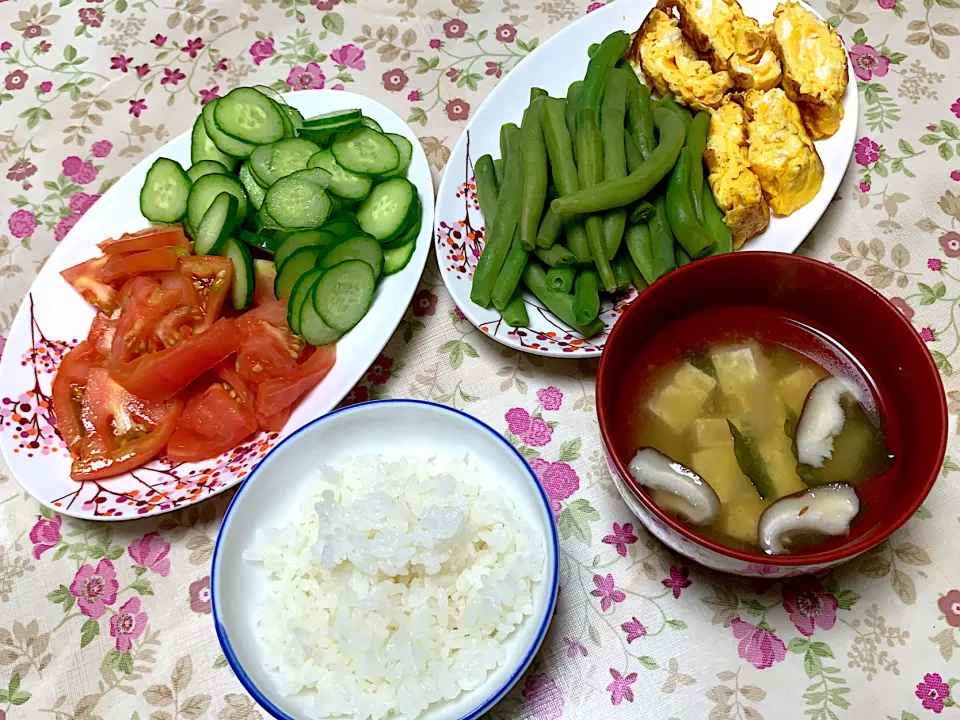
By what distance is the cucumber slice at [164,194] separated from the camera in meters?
2.03

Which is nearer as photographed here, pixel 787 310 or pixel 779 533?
pixel 779 533

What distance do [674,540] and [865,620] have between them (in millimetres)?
589

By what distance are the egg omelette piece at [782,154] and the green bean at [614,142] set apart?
33 centimetres

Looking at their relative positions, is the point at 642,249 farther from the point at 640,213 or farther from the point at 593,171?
the point at 593,171

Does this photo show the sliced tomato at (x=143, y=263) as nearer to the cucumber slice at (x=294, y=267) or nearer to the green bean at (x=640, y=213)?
the cucumber slice at (x=294, y=267)

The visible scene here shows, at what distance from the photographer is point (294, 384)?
5.83 ft

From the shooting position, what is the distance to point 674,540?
1318mm

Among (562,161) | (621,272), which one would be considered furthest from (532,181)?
(621,272)

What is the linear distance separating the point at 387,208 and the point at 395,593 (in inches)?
38.0

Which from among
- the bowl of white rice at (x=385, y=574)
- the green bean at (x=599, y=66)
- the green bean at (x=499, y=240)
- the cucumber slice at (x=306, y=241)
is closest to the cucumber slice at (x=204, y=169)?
the cucumber slice at (x=306, y=241)

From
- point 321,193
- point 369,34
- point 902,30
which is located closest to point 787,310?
point 321,193

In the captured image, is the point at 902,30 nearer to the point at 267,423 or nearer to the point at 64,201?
the point at 267,423

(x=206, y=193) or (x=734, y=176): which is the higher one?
(x=206, y=193)

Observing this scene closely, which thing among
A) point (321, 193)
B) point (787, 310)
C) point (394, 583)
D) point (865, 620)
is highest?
point (321, 193)
